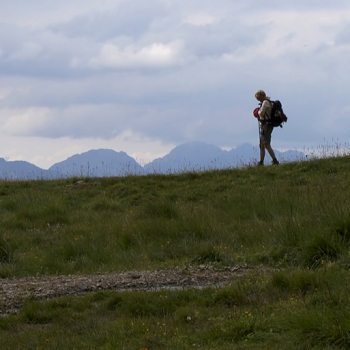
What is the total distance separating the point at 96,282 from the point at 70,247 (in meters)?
3.13

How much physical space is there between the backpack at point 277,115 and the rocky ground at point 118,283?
8.37m

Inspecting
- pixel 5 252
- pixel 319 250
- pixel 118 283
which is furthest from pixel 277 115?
pixel 118 283

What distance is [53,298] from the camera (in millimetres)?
7316

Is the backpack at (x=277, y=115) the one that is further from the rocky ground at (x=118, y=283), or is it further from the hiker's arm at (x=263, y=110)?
the rocky ground at (x=118, y=283)

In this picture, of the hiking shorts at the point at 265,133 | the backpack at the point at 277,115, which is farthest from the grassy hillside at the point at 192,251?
the backpack at the point at 277,115

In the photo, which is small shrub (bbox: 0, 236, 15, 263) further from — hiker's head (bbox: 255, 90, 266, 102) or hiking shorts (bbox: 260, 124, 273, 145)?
hiker's head (bbox: 255, 90, 266, 102)

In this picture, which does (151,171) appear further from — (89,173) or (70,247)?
(70,247)

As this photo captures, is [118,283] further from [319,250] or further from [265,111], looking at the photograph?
[265,111]

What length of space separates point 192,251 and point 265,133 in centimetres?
745

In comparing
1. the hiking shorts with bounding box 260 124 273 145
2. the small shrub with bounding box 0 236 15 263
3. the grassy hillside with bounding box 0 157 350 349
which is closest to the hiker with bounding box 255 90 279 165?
the hiking shorts with bounding box 260 124 273 145

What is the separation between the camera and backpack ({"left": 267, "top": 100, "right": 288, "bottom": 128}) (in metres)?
16.1

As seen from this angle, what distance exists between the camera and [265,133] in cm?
1636

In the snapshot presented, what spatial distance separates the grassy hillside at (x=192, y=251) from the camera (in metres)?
5.48

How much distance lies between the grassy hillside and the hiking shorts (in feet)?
2.83
